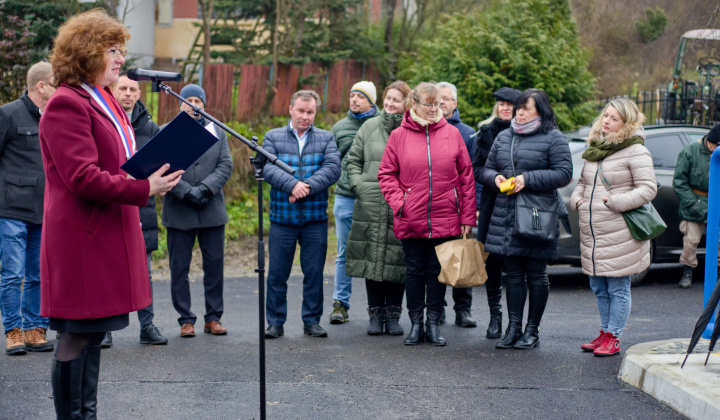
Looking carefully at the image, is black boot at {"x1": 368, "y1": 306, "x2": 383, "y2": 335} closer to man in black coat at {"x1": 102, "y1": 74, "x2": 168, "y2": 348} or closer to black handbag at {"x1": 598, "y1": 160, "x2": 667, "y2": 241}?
man in black coat at {"x1": 102, "y1": 74, "x2": 168, "y2": 348}

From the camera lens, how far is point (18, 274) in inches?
254

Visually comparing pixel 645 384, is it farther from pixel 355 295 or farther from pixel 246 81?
pixel 246 81

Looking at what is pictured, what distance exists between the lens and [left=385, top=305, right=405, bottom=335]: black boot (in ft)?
23.7

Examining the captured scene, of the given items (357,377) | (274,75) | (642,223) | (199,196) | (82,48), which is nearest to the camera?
(82,48)

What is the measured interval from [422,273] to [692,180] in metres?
4.02

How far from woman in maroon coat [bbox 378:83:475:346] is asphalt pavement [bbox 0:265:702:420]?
0.47 meters

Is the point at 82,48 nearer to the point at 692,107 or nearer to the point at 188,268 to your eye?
the point at 188,268

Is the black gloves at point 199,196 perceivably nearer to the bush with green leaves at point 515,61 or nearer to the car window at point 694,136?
the car window at point 694,136

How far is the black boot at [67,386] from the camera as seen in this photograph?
3.89 meters

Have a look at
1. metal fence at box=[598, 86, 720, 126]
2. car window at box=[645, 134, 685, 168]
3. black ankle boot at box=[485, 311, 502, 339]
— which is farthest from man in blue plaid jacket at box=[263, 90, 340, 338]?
metal fence at box=[598, 86, 720, 126]

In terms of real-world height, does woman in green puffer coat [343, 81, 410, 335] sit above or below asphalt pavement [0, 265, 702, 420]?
above

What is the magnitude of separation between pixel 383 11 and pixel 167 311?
648 inches

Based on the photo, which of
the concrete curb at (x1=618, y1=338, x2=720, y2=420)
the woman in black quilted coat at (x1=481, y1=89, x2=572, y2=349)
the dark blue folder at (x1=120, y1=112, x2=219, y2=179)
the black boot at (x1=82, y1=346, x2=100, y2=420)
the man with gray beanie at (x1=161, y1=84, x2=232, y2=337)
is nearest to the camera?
the dark blue folder at (x1=120, y1=112, x2=219, y2=179)

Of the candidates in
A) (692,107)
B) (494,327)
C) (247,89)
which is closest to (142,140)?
(494,327)
